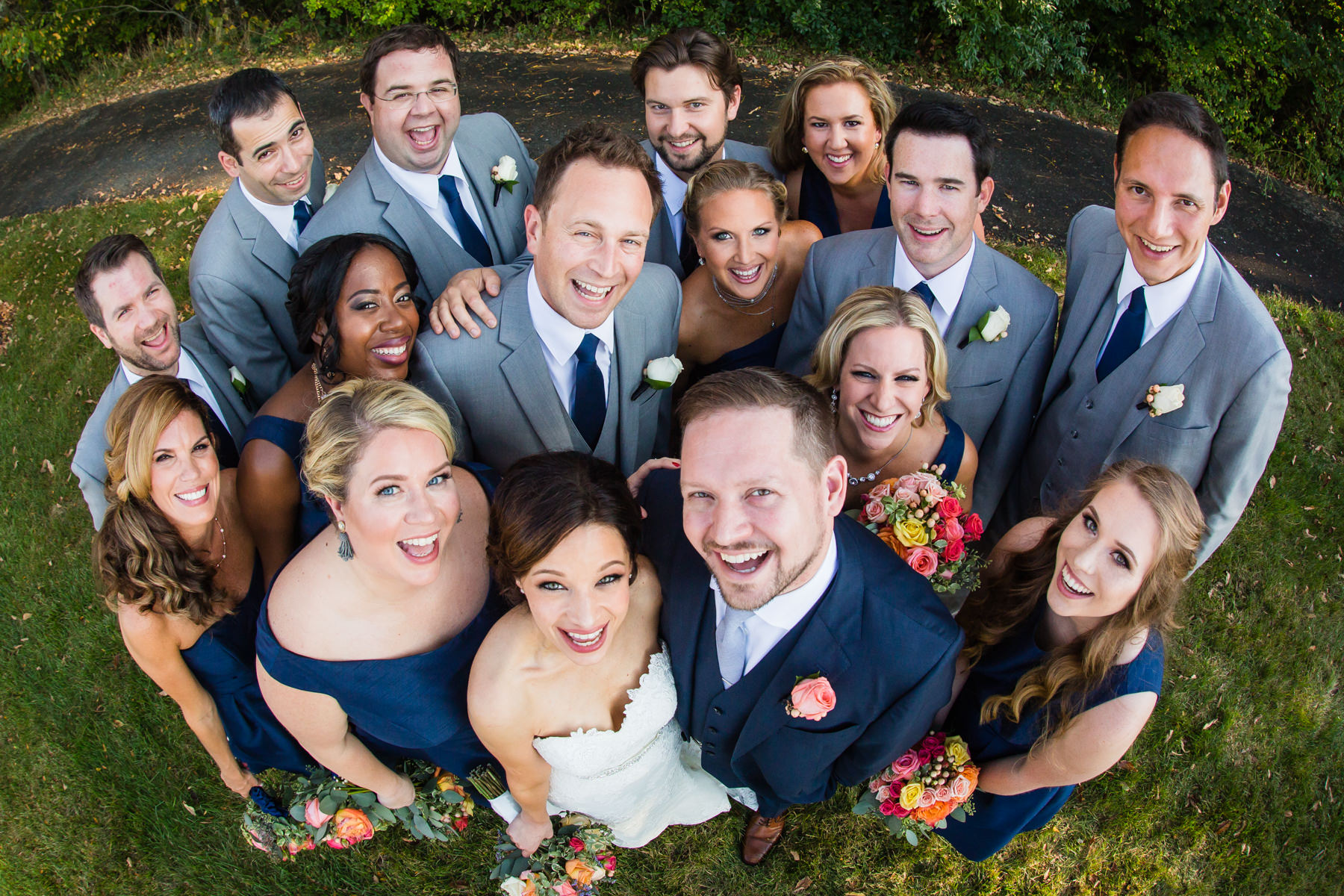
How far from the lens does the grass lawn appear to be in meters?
5.23

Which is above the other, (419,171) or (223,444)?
(419,171)

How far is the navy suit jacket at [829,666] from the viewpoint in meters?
3.61

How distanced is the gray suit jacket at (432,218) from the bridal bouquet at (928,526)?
130 inches

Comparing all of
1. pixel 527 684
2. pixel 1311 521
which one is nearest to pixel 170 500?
pixel 527 684

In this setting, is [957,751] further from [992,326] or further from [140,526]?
[140,526]

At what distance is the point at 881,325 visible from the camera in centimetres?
440

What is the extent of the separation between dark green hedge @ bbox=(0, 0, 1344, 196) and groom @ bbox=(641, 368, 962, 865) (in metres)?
10.3

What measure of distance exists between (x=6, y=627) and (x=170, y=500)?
4267 mm

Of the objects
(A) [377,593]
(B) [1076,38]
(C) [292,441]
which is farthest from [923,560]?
(B) [1076,38]

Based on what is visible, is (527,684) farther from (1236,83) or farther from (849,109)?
(1236,83)

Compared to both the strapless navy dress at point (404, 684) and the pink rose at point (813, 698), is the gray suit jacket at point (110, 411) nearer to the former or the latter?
the strapless navy dress at point (404, 684)

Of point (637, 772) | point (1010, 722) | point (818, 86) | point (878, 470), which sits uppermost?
point (818, 86)

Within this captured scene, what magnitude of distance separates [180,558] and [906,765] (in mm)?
3760

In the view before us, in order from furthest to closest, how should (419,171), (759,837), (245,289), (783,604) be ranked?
(419,171) → (245,289) → (759,837) → (783,604)
